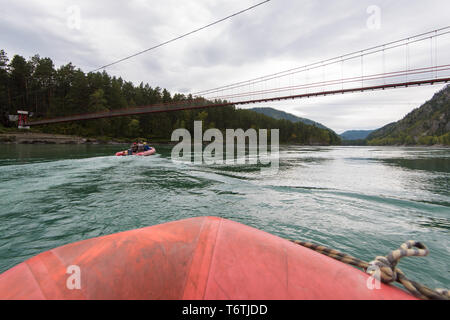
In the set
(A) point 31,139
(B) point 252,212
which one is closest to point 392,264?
(B) point 252,212

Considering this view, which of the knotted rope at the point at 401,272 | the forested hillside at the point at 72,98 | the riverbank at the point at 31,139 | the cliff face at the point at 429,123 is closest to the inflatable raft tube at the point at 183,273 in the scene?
the knotted rope at the point at 401,272

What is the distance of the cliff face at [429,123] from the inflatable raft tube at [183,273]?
117 metres

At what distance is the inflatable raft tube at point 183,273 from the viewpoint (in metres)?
1.00

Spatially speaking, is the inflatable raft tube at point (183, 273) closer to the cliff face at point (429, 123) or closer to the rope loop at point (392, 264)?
the rope loop at point (392, 264)

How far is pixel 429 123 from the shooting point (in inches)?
4673

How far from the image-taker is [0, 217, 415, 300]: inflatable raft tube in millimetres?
1000

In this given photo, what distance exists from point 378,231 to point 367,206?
178cm

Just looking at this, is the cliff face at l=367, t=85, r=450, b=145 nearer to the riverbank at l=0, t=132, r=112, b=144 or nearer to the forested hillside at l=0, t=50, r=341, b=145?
the forested hillside at l=0, t=50, r=341, b=145

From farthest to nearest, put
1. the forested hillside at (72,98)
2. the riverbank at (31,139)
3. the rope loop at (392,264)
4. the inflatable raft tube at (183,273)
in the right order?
the forested hillside at (72,98), the riverbank at (31,139), the rope loop at (392,264), the inflatable raft tube at (183,273)

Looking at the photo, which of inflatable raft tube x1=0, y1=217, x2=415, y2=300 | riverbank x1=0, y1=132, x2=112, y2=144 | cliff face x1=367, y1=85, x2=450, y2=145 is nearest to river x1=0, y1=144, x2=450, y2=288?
inflatable raft tube x1=0, y1=217, x2=415, y2=300

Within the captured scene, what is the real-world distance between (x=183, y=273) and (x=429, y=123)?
556ft

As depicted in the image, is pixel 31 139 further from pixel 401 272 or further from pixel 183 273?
pixel 401 272
